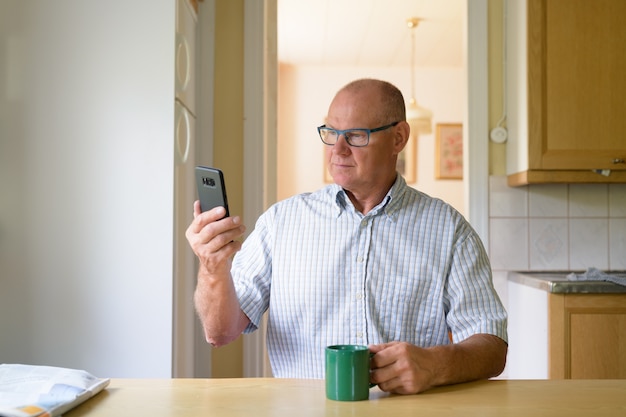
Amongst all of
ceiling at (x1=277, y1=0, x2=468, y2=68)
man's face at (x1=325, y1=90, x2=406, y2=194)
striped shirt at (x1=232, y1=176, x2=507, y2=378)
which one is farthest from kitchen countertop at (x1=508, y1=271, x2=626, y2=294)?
ceiling at (x1=277, y1=0, x2=468, y2=68)

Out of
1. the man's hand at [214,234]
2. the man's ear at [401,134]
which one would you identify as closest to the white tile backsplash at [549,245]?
the man's ear at [401,134]

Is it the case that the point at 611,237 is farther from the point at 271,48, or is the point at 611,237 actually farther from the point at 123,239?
the point at 123,239

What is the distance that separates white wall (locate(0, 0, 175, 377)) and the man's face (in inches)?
30.7

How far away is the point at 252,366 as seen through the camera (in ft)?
10.1

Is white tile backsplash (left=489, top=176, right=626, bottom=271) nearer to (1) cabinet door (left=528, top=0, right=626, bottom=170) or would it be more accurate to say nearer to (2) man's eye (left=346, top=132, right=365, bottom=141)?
(1) cabinet door (left=528, top=0, right=626, bottom=170)

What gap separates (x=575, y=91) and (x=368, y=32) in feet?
9.20

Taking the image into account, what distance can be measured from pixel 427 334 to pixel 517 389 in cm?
46

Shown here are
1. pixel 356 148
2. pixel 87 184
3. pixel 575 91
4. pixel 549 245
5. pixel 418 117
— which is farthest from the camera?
pixel 418 117

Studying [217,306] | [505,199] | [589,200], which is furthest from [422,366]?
[589,200]

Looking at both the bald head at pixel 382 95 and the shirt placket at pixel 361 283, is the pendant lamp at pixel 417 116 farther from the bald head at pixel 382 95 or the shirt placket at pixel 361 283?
the shirt placket at pixel 361 283

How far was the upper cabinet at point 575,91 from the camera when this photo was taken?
9.27 ft

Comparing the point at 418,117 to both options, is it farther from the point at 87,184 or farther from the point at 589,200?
the point at 87,184

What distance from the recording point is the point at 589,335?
2.58m

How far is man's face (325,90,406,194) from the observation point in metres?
1.70
